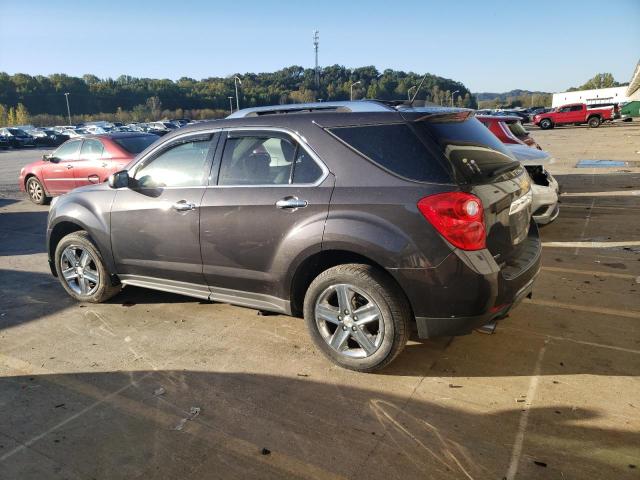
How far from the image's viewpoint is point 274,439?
2789mm

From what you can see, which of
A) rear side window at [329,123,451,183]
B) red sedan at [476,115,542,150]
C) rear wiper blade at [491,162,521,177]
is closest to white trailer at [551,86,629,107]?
red sedan at [476,115,542,150]

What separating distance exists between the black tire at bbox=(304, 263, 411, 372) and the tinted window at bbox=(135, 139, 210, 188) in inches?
57.0

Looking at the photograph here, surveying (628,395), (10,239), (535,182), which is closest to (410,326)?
Answer: (628,395)

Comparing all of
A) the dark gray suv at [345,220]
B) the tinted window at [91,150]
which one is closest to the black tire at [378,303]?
the dark gray suv at [345,220]

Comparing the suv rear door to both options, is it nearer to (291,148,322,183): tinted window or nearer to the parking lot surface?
(291,148,322,183): tinted window

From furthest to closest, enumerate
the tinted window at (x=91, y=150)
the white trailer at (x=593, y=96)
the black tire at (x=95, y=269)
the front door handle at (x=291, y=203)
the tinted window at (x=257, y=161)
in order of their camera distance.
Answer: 1. the white trailer at (x=593, y=96)
2. the tinted window at (x=91, y=150)
3. the black tire at (x=95, y=269)
4. the tinted window at (x=257, y=161)
5. the front door handle at (x=291, y=203)

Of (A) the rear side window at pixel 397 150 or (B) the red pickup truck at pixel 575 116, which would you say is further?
(B) the red pickup truck at pixel 575 116

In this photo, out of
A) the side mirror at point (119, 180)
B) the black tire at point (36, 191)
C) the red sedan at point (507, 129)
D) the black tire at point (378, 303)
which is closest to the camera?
the black tire at point (378, 303)

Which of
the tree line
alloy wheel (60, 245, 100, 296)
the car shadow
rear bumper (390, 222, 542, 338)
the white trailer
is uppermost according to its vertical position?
the tree line

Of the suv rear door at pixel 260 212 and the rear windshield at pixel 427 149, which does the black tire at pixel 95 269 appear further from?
the rear windshield at pixel 427 149

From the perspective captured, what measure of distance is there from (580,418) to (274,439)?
70.1 inches

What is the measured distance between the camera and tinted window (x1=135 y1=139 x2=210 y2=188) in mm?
4145

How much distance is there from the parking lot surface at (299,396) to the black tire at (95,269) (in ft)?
0.45

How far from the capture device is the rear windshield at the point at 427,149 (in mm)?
3123
